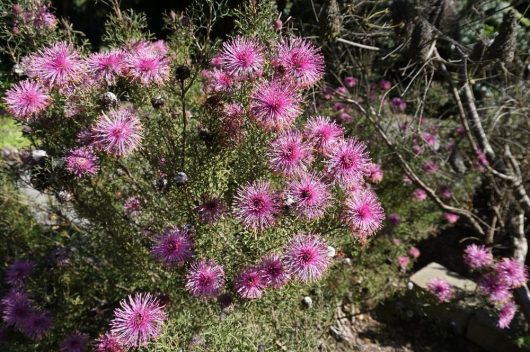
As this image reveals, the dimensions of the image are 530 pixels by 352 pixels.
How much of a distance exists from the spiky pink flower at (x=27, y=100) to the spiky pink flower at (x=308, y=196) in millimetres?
1015

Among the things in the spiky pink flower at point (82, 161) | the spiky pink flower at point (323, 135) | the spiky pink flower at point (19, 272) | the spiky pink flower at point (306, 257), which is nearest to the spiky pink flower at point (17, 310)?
the spiky pink flower at point (19, 272)

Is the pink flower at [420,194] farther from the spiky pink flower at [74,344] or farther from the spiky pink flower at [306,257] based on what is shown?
the spiky pink flower at [74,344]

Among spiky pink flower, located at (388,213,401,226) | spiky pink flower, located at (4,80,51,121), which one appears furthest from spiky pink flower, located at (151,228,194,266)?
spiky pink flower, located at (388,213,401,226)

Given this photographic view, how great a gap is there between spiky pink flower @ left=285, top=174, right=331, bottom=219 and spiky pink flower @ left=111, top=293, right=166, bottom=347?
67cm

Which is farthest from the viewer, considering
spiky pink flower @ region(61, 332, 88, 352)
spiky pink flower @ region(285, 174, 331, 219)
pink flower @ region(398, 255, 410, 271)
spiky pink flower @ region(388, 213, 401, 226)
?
pink flower @ region(398, 255, 410, 271)

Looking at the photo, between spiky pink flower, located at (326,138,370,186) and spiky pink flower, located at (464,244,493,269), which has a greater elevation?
spiky pink flower, located at (326,138,370,186)

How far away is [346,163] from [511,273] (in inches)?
73.4

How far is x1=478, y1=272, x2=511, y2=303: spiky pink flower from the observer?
9.62 ft

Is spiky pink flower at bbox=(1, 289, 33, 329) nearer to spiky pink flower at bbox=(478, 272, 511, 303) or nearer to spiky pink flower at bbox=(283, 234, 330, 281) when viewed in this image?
spiky pink flower at bbox=(283, 234, 330, 281)

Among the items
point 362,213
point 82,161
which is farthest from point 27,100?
point 362,213

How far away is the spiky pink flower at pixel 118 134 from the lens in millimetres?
1654

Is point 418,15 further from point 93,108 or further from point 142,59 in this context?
point 93,108

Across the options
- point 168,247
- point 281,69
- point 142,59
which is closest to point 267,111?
point 281,69

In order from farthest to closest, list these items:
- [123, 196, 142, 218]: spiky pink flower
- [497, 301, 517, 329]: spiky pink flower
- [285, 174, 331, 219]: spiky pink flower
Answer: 1. [497, 301, 517, 329]: spiky pink flower
2. [123, 196, 142, 218]: spiky pink flower
3. [285, 174, 331, 219]: spiky pink flower
